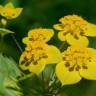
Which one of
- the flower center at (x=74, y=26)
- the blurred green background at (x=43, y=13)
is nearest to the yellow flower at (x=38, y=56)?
the flower center at (x=74, y=26)

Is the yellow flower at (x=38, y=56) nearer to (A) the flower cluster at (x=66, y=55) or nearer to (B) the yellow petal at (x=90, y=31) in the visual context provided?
(A) the flower cluster at (x=66, y=55)

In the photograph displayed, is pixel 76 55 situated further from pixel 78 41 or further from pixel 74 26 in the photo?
pixel 74 26

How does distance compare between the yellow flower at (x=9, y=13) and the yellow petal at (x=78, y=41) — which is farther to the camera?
the yellow flower at (x=9, y=13)

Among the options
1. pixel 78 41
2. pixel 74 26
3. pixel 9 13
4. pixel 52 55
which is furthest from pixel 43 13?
pixel 52 55

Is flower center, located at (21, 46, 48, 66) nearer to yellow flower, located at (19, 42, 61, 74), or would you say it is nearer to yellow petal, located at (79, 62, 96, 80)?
yellow flower, located at (19, 42, 61, 74)

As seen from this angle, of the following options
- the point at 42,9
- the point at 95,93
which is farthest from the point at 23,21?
the point at 95,93

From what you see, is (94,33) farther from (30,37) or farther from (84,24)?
(30,37)

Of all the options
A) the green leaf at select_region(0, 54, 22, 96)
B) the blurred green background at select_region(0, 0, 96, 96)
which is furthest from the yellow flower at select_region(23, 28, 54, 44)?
the blurred green background at select_region(0, 0, 96, 96)
